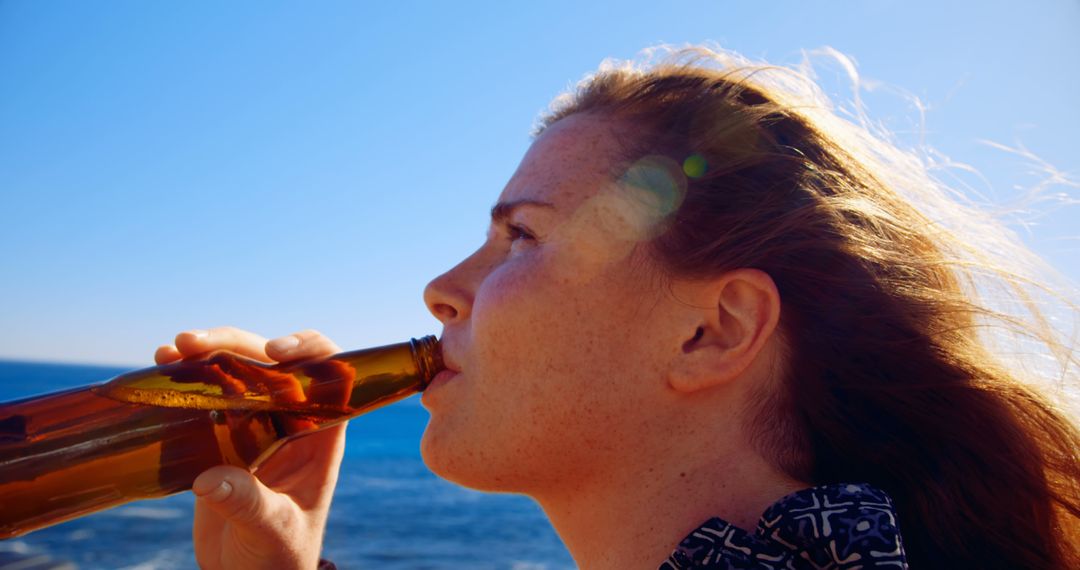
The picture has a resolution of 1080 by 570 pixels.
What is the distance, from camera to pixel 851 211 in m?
1.97

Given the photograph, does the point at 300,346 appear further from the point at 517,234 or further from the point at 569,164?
the point at 569,164

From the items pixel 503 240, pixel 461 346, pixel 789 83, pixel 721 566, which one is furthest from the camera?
pixel 789 83

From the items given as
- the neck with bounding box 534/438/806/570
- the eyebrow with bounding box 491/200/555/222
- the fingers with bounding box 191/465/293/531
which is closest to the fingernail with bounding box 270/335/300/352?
the fingers with bounding box 191/465/293/531

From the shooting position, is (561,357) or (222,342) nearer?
(561,357)

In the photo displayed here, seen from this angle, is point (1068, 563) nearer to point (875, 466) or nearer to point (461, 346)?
point (875, 466)

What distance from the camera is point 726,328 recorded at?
193 centimetres

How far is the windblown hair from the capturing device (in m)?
1.88

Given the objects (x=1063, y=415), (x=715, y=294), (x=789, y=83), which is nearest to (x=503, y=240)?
(x=715, y=294)

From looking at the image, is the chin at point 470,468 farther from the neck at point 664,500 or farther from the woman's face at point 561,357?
the neck at point 664,500

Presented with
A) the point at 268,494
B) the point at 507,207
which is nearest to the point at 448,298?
the point at 507,207

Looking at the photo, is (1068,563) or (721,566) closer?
(721,566)

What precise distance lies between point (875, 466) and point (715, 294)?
22.3 inches

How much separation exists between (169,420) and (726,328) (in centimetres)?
140

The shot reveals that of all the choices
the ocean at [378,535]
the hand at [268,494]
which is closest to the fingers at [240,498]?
the hand at [268,494]
